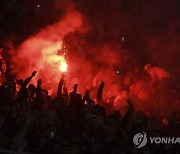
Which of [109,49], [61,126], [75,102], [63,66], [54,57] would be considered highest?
[109,49]

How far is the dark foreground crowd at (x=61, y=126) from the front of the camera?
938 cm

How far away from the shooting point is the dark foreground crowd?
369 inches

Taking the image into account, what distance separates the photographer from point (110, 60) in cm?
1681

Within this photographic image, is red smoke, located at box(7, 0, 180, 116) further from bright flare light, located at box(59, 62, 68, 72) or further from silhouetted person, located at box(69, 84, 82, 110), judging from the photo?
silhouetted person, located at box(69, 84, 82, 110)

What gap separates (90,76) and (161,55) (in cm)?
272

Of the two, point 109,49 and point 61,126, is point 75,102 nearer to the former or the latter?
point 61,126

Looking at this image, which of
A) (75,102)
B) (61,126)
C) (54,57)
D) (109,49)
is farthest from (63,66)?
(61,126)

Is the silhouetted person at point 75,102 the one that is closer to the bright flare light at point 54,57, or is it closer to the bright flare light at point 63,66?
the bright flare light at point 54,57

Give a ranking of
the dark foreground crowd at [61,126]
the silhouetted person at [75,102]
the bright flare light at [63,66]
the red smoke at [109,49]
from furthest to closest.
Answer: the bright flare light at [63,66], the red smoke at [109,49], the silhouetted person at [75,102], the dark foreground crowd at [61,126]

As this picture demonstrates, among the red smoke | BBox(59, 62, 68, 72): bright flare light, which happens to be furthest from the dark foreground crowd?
BBox(59, 62, 68, 72): bright flare light

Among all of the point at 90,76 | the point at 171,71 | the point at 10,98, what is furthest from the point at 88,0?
the point at 10,98

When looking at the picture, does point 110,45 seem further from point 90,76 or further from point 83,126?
point 83,126

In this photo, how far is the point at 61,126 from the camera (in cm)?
967

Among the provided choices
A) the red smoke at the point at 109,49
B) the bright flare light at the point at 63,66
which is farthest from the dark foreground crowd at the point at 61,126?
the bright flare light at the point at 63,66
